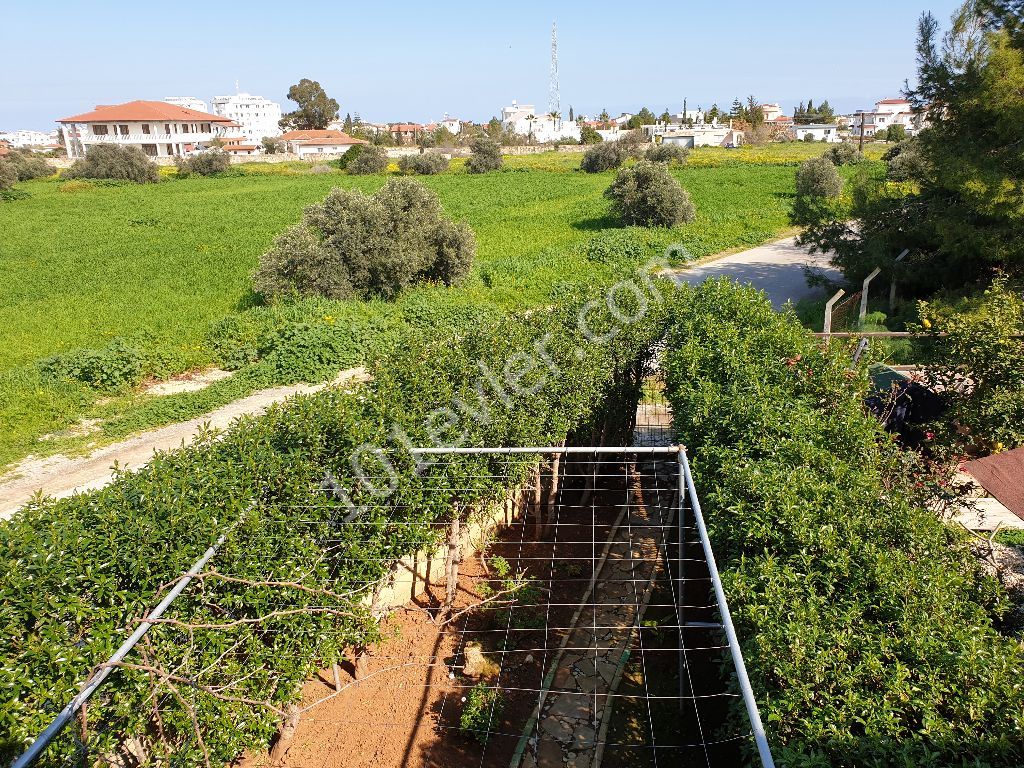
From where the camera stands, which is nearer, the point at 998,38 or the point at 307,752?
the point at 307,752

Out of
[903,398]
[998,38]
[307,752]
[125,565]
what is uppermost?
[998,38]

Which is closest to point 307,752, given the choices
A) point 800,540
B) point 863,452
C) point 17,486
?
point 800,540

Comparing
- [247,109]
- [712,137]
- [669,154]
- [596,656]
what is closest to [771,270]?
[596,656]

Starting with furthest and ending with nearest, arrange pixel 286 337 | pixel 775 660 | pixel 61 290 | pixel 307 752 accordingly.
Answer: pixel 61 290 < pixel 286 337 < pixel 307 752 < pixel 775 660

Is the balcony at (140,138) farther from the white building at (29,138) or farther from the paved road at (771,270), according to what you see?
the white building at (29,138)

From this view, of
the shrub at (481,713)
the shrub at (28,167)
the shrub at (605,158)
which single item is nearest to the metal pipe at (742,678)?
the shrub at (481,713)

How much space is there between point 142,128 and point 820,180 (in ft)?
236

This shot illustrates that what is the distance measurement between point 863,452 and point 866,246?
12.9m

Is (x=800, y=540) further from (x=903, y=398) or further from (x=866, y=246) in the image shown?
(x=866, y=246)

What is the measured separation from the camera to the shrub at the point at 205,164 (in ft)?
172

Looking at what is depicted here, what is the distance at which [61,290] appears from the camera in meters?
19.1

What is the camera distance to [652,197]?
26.2m

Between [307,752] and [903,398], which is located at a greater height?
[903,398]

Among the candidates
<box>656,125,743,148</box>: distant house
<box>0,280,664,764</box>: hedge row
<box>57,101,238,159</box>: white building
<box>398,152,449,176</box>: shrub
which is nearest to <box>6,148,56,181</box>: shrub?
<box>57,101,238,159</box>: white building
